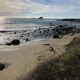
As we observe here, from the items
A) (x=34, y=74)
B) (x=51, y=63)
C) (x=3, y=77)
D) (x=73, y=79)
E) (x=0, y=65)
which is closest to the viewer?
(x=73, y=79)

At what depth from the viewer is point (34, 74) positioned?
6.46 metres

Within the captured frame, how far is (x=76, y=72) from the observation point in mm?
6262

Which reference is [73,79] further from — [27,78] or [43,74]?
[27,78]

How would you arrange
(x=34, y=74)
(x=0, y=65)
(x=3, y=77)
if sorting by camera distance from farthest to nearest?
(x=0, y=65) < (x=3, y=77) < (x=34, y=74)

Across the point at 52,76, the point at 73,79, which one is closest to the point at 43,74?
the point at 52,76

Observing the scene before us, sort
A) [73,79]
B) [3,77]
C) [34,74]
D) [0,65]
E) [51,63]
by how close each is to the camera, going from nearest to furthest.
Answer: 1. [73,79]
2. [34,74]
3. [51,63]
4. [3,77]
5. [0,65]

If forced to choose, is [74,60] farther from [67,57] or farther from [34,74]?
[34,74]

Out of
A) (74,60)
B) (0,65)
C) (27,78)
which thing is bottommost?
(0,65)

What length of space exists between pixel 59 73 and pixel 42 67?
644mm

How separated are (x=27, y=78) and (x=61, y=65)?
0.98 meters

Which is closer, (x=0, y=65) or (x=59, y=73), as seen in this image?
(x=59, y=73)

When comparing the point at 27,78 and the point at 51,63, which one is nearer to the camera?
the point at 27,78

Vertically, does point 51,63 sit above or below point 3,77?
above

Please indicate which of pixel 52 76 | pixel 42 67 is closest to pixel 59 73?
pixel 52 76
